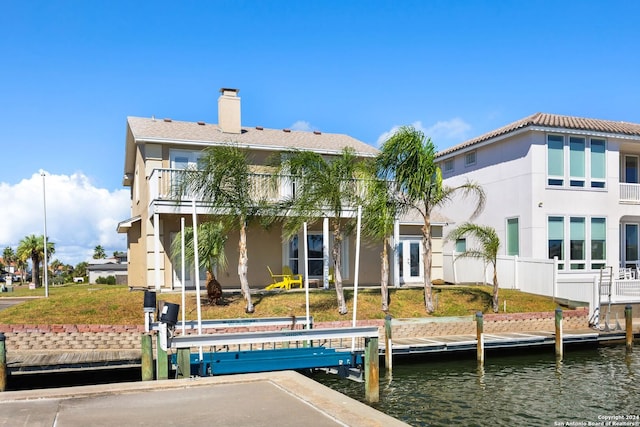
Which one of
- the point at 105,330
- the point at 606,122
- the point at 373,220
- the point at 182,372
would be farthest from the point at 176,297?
the point at 606,122

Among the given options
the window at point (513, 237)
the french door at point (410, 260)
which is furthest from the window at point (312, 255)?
the window at point (513, 237)

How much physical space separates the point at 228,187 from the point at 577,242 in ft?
55.8

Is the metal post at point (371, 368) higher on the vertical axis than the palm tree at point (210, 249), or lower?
lower

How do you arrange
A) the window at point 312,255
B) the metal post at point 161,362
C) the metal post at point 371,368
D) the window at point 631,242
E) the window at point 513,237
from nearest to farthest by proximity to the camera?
the metal post at point 161,362 < the metal post at point 371,368 < the window at point 312,255 < the window at point 513,237 < the window at point 631,242

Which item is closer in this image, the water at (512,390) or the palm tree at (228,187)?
the water at (512,390)

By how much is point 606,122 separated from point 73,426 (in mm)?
29962

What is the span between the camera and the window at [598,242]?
28.2m

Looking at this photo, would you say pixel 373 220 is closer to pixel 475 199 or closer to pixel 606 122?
pixel 475 199

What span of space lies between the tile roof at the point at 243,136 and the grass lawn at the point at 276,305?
238 inches

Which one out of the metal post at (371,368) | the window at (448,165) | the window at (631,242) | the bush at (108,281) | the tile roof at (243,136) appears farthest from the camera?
the bush at (108,281)

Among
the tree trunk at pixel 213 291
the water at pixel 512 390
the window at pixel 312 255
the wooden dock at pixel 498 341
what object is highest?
the window at pixel 312 255

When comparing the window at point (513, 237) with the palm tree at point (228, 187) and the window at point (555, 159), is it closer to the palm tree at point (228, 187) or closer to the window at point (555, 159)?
the window at point (555, 159)

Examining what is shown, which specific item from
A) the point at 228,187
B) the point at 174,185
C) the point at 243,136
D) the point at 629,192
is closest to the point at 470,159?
the point at 629,192

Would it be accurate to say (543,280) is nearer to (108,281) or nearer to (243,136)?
(243,136)
